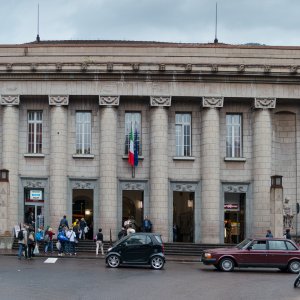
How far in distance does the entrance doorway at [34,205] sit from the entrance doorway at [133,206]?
5151mm

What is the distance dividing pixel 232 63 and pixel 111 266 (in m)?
20.1

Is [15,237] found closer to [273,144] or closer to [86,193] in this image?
[86,193]

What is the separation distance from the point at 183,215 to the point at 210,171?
11.7ft

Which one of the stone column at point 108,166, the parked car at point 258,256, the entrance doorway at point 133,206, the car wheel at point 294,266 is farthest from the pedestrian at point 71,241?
the car wheel at point 294,266

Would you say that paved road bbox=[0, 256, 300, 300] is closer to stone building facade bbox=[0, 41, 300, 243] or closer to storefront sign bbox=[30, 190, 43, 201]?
stone building facade bbox=[0, 41, 300, 243]

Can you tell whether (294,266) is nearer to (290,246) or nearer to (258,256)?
(290,246)

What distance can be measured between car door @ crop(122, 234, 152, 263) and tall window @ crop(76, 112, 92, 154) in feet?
54.8

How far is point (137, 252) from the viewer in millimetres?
34594

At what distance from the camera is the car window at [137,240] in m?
34.7

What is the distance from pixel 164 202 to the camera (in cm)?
4950

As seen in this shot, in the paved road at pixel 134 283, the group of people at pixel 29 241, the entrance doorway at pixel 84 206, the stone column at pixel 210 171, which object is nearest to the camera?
the paved road at pixel 134 283

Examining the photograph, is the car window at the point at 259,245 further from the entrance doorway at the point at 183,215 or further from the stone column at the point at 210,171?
the entrance doorway at the point at 183,215

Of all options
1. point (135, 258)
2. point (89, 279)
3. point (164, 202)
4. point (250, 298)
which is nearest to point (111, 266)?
point (135, 258)

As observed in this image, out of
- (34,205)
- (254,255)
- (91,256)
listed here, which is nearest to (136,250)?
(254,255)
